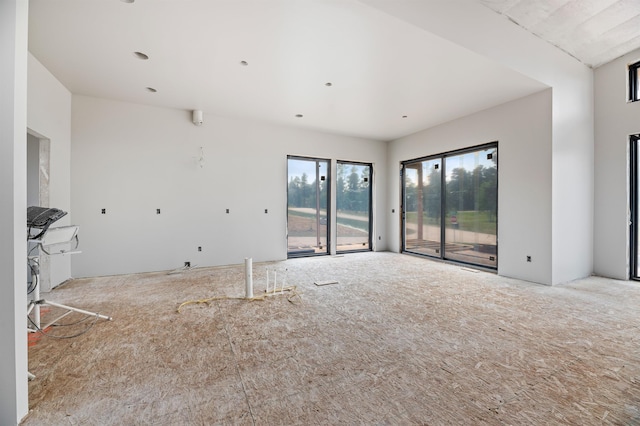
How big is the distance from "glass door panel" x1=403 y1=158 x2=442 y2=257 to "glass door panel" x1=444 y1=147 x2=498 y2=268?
283 millimetres

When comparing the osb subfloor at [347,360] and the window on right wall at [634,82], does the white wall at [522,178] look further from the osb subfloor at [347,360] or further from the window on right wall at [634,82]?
the window on right wall at [634,82]

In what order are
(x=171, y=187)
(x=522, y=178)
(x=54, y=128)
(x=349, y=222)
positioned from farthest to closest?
(x=349, y=222) → (x=171, y=187) → (x=522, y=178) → (x=54, y=128)

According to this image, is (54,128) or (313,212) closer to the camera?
(54,128)

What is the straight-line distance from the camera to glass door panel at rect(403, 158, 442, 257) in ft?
20.6

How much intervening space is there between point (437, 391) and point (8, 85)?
10.5 feet

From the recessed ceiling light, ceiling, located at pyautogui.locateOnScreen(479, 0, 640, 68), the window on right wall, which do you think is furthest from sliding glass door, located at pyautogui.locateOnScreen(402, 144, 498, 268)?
the recessed ceiling light

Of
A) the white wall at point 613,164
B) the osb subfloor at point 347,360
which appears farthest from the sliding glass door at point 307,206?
the white wall at point 613,164

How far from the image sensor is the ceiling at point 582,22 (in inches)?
132

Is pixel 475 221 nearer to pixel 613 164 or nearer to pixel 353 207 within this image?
pixel 613 164

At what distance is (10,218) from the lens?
4.89 feet

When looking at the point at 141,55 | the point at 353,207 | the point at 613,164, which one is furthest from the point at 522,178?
the point at 141,55

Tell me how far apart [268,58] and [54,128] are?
3.44 m

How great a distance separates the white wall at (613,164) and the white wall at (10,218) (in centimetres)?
742

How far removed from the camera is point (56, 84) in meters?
3.98
